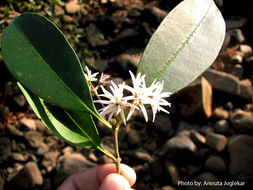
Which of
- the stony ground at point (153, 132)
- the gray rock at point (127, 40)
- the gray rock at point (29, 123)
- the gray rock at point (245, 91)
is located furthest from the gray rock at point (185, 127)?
the gray rock at point (29, 123)

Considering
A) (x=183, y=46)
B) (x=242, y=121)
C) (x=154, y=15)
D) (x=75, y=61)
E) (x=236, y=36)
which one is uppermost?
(x=75, y=61)

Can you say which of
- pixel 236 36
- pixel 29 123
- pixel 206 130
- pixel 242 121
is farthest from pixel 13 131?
pixel 236 36

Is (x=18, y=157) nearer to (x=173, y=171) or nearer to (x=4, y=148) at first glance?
(x=4, y=148)

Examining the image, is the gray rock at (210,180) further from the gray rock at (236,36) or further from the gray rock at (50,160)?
the gray rock at (236,36)

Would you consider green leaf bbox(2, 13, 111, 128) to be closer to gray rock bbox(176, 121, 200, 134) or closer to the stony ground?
the stony ground

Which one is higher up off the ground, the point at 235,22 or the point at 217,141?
the point at 235,22

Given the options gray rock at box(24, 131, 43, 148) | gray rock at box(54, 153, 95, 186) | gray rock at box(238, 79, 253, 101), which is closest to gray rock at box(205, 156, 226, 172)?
gray rock at box(238, 79, 253, 101)
